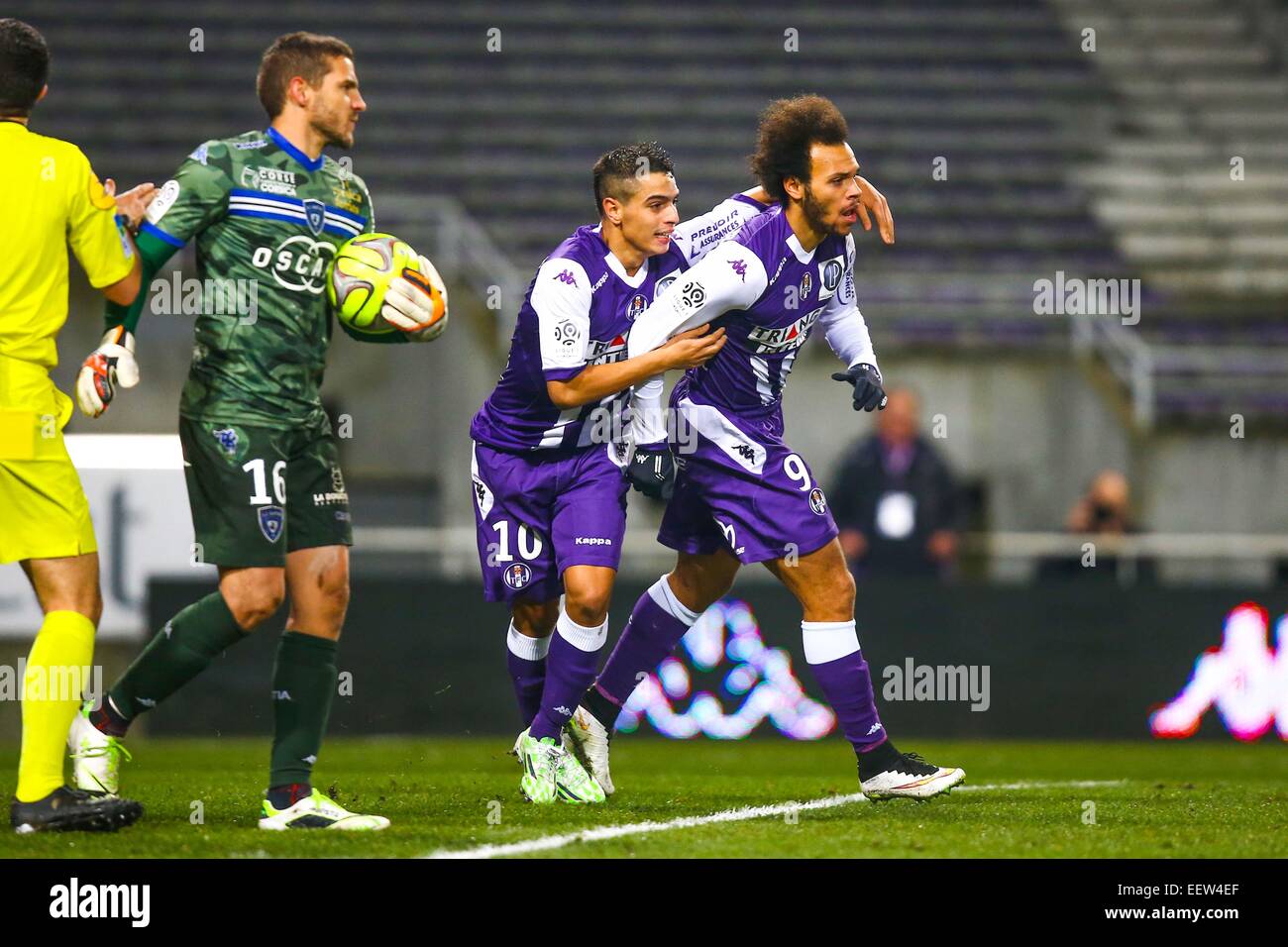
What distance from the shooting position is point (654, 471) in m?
5.71

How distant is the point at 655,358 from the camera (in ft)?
18.3

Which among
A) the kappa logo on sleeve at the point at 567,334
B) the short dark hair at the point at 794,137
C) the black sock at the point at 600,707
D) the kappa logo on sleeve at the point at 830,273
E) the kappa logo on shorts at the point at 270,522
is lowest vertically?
the black sock at the point at 600,707

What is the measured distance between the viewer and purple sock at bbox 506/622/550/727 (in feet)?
20.4

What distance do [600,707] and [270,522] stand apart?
166 cm

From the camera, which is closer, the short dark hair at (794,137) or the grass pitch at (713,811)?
the grass pitch at (713,811)

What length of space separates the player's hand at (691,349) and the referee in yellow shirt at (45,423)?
165cm

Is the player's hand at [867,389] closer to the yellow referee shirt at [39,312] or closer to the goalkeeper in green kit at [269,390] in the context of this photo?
the goalkeeper in green kit at [269,390]

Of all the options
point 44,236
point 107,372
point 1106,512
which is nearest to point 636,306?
point 107,372

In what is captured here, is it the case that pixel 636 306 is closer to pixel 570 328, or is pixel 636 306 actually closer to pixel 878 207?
pixel 570 328

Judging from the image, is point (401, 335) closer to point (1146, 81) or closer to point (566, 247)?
point (566, 247)

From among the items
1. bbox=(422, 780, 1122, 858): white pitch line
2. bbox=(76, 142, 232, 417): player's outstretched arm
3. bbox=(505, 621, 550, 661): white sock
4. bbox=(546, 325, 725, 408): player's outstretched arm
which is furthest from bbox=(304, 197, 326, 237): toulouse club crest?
bbox=(422, 780, 1122, 858): white pitch line

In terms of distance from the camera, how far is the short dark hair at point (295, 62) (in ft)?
17.3

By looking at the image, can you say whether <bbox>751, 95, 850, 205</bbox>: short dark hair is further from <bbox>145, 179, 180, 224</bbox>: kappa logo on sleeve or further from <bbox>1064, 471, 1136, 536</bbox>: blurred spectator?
<bbox>1064, 471, 1136, 536</bbox>: blurred spectator

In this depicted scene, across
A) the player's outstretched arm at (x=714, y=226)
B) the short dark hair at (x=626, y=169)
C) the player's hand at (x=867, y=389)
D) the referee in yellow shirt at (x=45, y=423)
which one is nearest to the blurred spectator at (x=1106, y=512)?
the player's hand at (x=867, y=389)
